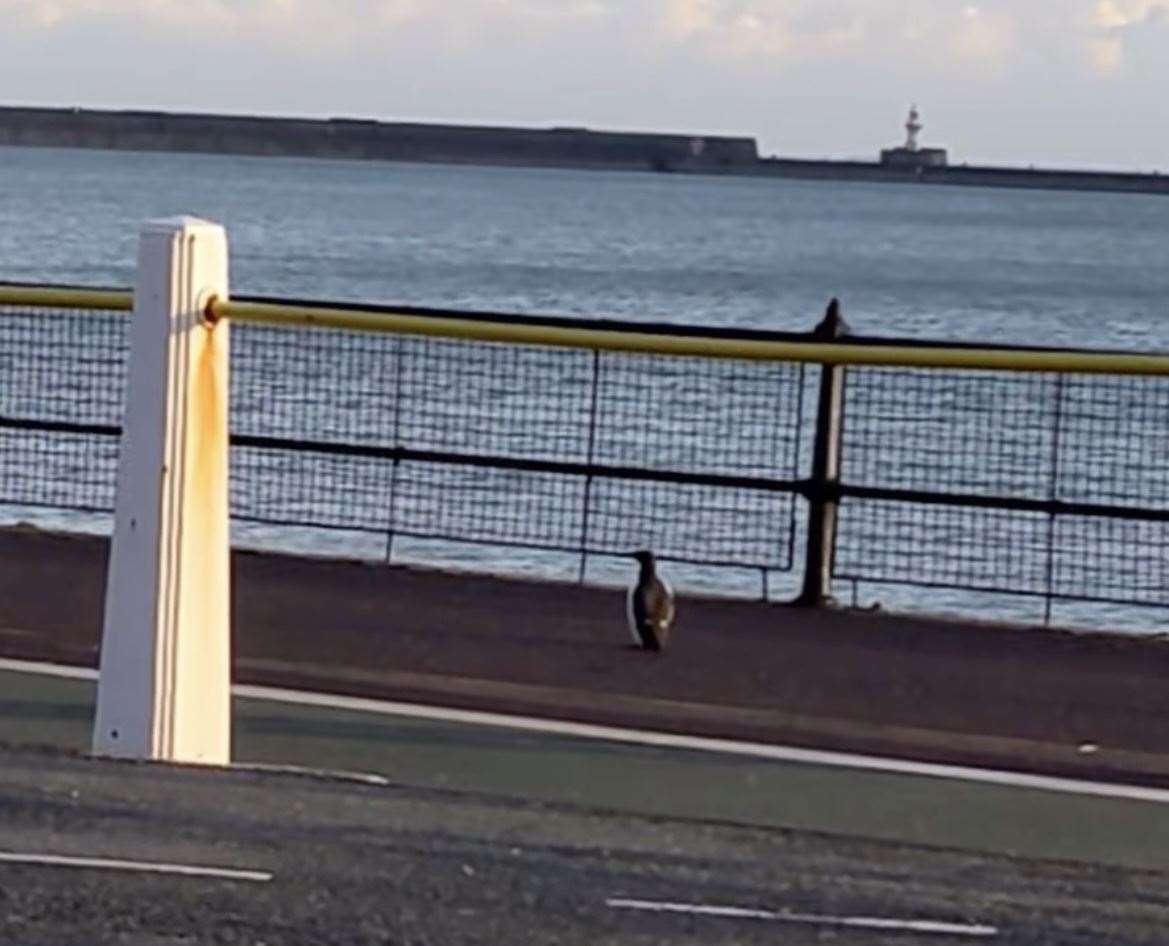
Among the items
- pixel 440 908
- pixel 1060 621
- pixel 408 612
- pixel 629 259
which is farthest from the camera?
pixel 629 259

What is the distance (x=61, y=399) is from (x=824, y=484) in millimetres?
6214

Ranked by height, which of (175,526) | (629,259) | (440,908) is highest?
(629,259)

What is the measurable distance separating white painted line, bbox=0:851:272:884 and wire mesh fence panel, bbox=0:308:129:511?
8.22 metres

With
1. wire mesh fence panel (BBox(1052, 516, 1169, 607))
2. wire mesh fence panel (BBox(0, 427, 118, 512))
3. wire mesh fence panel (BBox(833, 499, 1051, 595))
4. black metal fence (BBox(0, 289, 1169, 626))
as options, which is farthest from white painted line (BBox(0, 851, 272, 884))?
wire mesh fence panel (BBox(0, 427, 118, 512))

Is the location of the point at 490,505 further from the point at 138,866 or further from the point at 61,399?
the point at 138,866

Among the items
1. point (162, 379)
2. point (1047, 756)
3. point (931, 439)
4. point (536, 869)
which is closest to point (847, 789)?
point (1047, 756)

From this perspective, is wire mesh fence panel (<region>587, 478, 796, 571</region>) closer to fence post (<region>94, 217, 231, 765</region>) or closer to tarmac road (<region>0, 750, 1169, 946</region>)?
fence post (<region>94, 217, 231, 765</region>)

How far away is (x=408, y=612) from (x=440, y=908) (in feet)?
15.8

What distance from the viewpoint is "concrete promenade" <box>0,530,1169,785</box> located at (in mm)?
10156

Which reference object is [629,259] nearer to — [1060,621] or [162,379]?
[1060,621]

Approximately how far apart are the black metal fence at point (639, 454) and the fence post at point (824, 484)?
4.46ft

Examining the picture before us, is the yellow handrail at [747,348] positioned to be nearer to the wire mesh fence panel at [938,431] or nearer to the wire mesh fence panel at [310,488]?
the wire mesh fence panel at [938,431]

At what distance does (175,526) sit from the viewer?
897 cm

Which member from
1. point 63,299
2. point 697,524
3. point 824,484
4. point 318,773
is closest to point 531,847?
point 318,773
